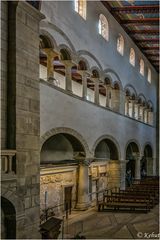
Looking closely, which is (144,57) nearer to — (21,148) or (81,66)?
(81,66)

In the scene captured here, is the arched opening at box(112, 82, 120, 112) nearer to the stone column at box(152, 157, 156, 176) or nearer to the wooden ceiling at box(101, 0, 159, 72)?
the wooden ceiling at box(101, 0, 159, 72)

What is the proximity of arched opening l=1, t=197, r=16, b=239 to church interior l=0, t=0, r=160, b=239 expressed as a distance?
25 millimetres

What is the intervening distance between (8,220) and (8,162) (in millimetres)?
1503

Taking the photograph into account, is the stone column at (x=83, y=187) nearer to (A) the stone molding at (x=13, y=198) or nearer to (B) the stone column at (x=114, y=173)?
(B) the stone column at (x=114, y=173)

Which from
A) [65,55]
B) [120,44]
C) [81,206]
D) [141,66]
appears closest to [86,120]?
[65,55]

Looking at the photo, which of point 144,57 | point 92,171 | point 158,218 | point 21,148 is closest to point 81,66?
point 92,171

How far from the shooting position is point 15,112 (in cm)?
934

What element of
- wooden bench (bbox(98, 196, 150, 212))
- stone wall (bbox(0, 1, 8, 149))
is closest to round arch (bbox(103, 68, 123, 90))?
wooden bench (bbox(98, 196, 150, 212))

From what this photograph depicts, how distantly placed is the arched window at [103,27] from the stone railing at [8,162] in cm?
1269

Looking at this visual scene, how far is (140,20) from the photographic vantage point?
22.6 metres

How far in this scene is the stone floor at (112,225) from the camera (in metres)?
12.7

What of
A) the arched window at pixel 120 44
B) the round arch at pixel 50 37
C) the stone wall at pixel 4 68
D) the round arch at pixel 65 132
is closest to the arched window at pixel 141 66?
the arched window at pixel 120 44

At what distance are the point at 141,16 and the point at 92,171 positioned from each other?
10.0 metres

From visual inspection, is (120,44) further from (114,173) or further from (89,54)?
(114,173)
